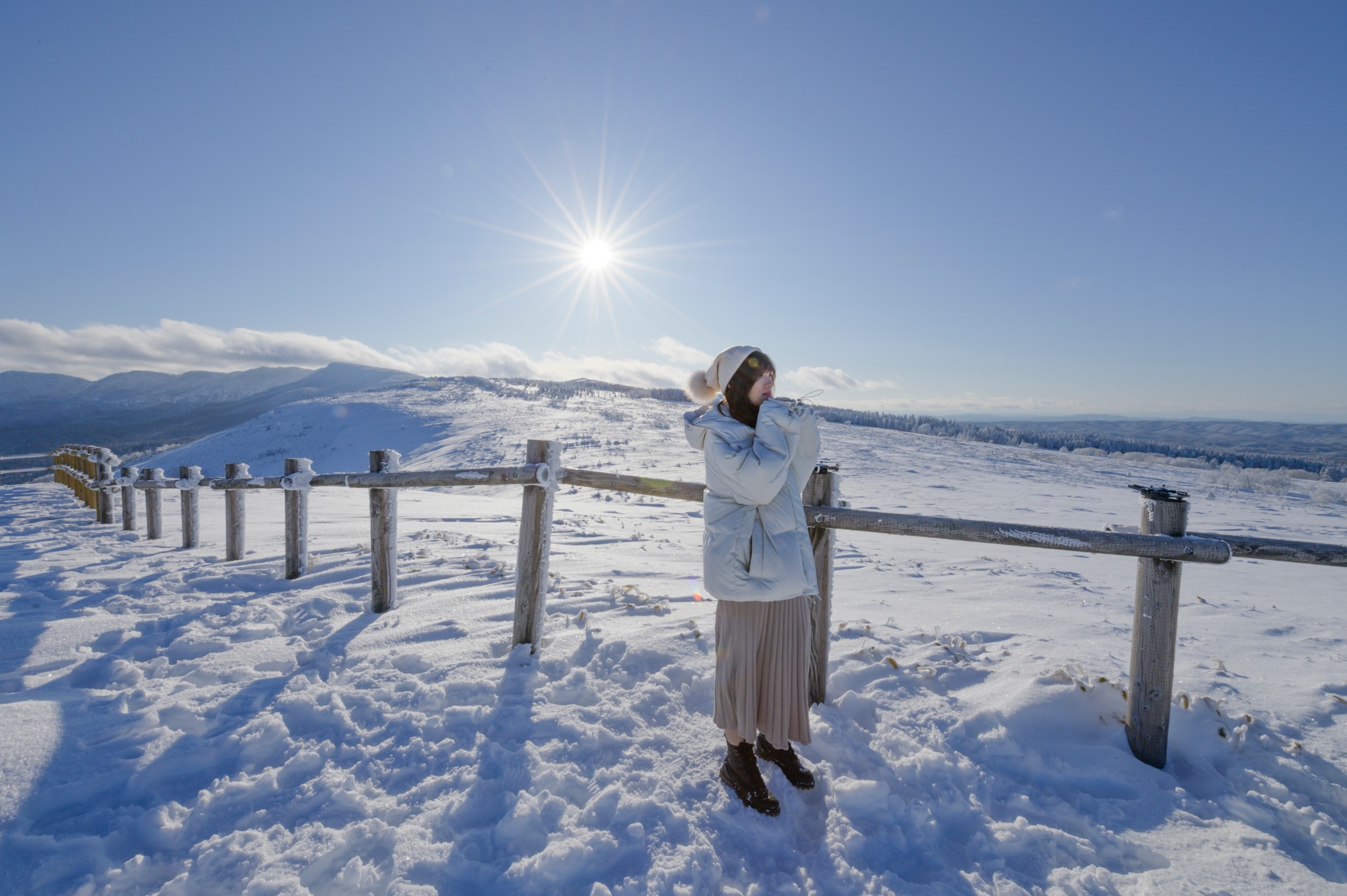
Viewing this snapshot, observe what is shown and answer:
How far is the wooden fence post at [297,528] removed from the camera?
551 centimetres

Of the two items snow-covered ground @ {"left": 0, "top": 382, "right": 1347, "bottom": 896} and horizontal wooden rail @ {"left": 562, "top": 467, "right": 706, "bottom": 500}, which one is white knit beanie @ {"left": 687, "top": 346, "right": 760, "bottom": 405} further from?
snow-covered ground @ {"left": 0, "top": 382, "right": 1347, "bottom": 896}

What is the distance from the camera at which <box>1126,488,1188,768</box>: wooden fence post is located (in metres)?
2.89

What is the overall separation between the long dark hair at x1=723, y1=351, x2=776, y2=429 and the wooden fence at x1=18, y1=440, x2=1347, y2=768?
814 mm

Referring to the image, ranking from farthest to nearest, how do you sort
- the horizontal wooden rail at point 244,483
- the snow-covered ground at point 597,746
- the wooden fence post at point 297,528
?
the horizontal wooden rail at point 244,483, the wooden fence post at point 297,528, the snow-covered ground at point 597,746

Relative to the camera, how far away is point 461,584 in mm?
5336

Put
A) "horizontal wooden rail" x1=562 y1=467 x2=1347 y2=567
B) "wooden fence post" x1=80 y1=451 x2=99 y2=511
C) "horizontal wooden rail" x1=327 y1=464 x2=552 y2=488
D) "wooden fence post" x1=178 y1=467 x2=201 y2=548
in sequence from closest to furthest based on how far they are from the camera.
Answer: "horizontal wooden rail" x1=562 y1=467 x2=1347 y2=567
"horizontal wooden rail" x1=327 y1=464 x2=552 y2=488
"wooden fence post" x1=178 y1=467 x2=201 y2=548
"wooden fence post" x1=80 y1=451 x2=99 y2=511

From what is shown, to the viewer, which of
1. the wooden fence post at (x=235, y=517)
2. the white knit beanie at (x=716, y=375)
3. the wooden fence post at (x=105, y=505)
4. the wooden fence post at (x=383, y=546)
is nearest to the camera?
the white knit beanie at (x=716, y=375)

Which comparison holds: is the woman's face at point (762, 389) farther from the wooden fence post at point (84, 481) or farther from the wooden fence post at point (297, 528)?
the wooden fence post at point (84, 481)

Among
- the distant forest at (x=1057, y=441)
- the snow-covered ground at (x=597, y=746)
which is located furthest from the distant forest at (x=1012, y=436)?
the snow-covered ground at (x=597, y=746)

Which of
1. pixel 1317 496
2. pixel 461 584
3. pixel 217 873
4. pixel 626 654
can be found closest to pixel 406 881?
pixel 217 873

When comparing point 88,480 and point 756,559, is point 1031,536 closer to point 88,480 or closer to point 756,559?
point 756,559

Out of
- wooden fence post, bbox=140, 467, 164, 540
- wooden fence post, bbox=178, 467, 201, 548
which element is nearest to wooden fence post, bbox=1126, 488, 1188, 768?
wooden fence post, bbox=178, 467, 201, 548

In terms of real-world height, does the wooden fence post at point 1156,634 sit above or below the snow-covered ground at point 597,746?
above

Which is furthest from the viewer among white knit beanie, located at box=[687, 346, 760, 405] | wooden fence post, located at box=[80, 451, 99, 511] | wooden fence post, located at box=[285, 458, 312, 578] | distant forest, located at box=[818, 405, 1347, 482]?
distant forest, located at box=[818, 405, 1347, 482]
